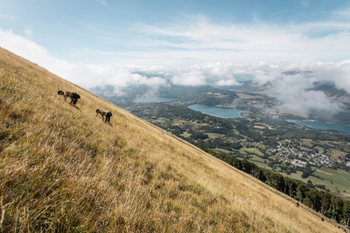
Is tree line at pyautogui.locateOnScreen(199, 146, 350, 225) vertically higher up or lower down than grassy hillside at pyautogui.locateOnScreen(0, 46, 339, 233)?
lower down

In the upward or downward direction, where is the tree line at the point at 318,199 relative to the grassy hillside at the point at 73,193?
downward

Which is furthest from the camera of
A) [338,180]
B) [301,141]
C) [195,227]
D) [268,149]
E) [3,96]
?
[301,141]

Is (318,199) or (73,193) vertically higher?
(73,193)

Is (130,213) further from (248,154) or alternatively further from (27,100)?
(248,154)

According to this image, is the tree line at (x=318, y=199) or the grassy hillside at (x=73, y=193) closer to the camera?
the grassy hillside at (x=73, y=193)

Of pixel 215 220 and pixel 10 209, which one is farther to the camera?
pixel 215 220

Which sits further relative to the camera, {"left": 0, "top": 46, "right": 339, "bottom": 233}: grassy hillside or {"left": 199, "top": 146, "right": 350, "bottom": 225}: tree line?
{"left": 199, "top": 146, "right": 350, "bottom": 225}: tree line

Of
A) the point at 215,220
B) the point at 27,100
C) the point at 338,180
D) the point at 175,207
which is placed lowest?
the point at 338,180

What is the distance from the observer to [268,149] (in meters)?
140

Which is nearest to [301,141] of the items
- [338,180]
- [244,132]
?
[244,132]

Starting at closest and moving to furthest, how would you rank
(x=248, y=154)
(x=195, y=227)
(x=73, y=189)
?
(x=73, y=189) → (x=195, y=227) → (x=248, y=154)

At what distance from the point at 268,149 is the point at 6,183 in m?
173

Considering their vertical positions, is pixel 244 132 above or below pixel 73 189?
below

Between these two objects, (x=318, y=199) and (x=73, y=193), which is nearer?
(x=73, y=193)
